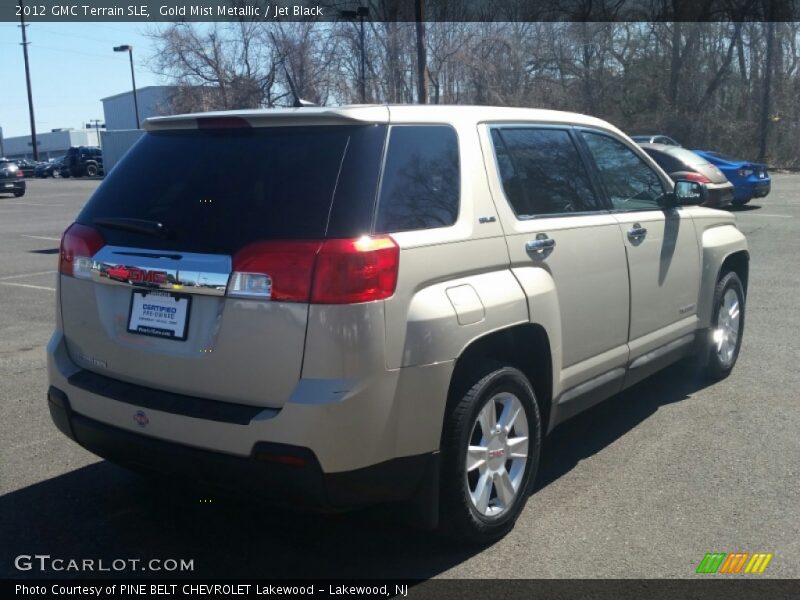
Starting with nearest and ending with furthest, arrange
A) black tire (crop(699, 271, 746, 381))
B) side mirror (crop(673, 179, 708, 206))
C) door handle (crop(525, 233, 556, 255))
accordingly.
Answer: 1. door handle (crop(525, 233, 556, 255))
2. side mirror (crop(673, 179, 708, 206))
3. black tire (crop(699, 271, 746, 381))

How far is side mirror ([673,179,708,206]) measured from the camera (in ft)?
18.3

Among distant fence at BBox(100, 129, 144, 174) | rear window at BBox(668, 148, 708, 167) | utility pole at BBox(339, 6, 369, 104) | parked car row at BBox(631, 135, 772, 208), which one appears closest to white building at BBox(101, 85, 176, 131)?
utility pole at BBox(339, 6, 369, 104)

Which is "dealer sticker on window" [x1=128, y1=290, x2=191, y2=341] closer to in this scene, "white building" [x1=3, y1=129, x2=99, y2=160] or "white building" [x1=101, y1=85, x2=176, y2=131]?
"white building" [x1=101, y1=85, x2=176, y2=131]

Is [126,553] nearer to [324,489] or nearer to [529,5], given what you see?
[324,489]

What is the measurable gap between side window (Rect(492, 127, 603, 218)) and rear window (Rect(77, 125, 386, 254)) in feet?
2.99

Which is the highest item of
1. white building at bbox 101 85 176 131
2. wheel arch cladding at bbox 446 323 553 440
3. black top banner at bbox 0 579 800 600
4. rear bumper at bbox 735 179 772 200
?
white building at bbox 101 85 176 131

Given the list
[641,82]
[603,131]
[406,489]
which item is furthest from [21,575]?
[641,82]

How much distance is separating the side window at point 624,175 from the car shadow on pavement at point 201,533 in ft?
5.52

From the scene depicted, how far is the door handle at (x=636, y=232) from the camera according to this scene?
195 inches

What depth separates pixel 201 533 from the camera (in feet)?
13.0

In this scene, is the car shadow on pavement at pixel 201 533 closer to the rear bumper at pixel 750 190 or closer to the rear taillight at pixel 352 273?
the rear taillight at pixel 352 273

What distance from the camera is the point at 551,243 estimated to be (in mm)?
4211

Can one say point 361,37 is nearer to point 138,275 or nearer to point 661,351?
point 661,351

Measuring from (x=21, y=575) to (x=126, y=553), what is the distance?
426 mm
